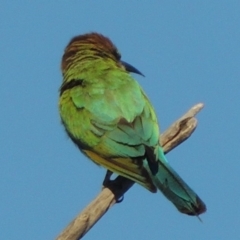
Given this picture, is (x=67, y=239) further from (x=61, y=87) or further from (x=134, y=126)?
(x=61, y=87)

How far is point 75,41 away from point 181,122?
1868 millimetres

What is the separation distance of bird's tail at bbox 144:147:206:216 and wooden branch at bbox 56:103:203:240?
0.71 feet

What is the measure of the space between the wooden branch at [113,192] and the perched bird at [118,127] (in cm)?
14

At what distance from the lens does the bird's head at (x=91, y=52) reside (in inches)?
314

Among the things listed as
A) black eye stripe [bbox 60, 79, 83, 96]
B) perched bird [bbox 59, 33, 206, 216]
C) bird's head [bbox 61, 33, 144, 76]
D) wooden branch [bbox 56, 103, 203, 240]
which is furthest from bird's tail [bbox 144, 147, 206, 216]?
bird's head [bbox 61, 33, 144, 76]

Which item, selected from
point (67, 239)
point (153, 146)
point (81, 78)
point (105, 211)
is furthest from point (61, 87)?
point (67, 239)

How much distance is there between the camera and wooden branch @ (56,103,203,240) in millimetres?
5492

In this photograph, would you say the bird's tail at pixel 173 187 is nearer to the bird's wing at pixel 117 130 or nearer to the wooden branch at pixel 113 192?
the bird's wing at pixel 117 130

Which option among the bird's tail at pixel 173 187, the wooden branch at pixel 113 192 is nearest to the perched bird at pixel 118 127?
the bird's tail at pixel 173 187

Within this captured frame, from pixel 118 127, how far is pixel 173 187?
630 millimetres

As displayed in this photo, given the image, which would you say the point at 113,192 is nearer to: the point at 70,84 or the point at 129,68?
the point at 70,84

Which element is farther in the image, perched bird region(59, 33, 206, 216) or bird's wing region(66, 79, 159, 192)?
bird's wing region(66, 79, 159, 192)

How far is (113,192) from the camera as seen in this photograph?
21.3ft

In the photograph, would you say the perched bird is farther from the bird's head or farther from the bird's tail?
the bird's head
